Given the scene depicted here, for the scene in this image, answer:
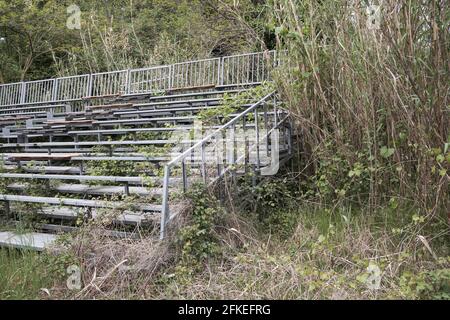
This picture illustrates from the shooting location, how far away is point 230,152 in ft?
15.8

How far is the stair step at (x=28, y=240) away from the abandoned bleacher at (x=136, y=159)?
0.03ft

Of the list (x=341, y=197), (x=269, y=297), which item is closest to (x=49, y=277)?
(x=269, y=297)

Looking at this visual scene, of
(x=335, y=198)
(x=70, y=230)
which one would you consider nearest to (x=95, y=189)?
(x=70, y=230)

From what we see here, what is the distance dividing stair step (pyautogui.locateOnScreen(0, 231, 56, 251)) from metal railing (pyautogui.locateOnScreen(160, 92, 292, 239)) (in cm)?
124

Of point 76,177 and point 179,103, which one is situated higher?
point 179,103

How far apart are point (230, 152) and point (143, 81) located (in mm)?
6248

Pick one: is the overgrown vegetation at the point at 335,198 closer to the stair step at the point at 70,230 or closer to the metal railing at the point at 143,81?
the stair step at the point at 70,230

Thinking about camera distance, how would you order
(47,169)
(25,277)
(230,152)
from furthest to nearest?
1. (47,169)
2. (230,152)
3. (25,277)

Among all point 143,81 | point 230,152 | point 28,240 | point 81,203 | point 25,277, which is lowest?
point 25,277

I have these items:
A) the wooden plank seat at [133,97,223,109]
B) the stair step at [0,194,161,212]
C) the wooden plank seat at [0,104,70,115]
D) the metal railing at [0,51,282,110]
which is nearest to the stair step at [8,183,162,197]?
the stair step at [0,194,161,212]

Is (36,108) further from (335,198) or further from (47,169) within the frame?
(335,198)

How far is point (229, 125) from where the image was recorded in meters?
4.73

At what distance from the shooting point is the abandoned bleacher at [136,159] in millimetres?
4395
